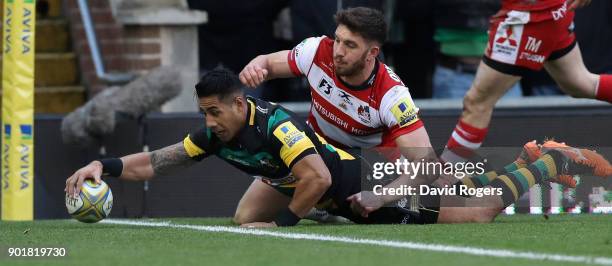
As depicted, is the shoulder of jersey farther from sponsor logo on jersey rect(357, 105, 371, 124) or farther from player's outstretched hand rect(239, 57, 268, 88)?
player's outstretched hand rect(239, 57, 268, 88)

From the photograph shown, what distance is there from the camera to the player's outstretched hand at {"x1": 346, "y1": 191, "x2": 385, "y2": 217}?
8719mm

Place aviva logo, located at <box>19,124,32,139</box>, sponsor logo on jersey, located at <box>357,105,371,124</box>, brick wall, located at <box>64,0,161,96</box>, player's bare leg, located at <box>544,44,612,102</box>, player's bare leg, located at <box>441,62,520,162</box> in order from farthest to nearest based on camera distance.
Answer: brick wall, located at <box>64,0,161,96</box>
aviva logo, located at <box>19,124,32,139</box>
sponsor logo on jersey, located at <box>357,105,371,124</box>
player's bare leg, located at <box>544,44,612,102</box>
player's bare leg, located at <box>441,62,520,162</box>

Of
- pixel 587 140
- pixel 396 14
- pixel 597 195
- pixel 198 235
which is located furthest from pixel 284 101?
pixel 198 235

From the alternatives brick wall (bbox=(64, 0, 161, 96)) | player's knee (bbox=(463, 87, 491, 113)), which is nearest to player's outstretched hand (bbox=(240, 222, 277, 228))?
player's knee (bbox=(463, 87, 491, 113))

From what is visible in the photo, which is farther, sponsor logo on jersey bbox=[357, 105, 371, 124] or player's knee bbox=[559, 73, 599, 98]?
sponsor logo on jersey bbox=[357, 105, 371, 124]

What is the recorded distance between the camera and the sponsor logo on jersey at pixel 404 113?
28.8 feet

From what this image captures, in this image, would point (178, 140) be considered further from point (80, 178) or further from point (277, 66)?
point (80, 178)

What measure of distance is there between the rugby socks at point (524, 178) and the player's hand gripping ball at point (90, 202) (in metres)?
2.34

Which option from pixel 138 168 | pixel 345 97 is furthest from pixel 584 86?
pixel 138 168

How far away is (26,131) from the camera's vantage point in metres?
10.4

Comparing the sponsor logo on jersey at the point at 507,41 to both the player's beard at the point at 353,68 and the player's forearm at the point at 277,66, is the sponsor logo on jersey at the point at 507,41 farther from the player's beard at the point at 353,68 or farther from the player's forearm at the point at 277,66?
the player's forearm at the point at 277,66

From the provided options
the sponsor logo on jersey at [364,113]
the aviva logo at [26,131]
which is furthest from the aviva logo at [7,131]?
the sponsor logo on jersey at [364,113]

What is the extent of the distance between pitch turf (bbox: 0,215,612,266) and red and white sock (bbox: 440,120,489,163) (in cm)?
46
